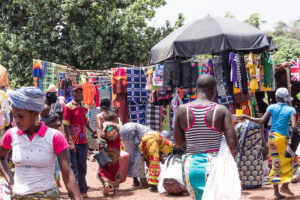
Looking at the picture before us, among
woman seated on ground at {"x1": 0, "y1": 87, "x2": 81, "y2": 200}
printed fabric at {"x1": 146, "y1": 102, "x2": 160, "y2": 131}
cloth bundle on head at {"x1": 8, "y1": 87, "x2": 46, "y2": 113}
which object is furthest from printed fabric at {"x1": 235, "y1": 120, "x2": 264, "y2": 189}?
cloth bundle on head at {"x1": 8, "y1": 87, "x2": 46, "y2": 113}

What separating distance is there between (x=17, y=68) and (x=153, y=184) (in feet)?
41.0

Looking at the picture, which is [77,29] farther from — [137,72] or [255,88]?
[255,88]

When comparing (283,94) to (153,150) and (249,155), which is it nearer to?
(249,155)

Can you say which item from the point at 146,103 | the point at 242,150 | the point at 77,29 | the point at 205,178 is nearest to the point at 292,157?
the point at 242,150

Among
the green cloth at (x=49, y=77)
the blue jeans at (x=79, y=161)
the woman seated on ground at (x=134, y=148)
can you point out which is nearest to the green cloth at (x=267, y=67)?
the woman seated on ground at (x=134, y=148)

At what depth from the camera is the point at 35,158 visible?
2.91 meters

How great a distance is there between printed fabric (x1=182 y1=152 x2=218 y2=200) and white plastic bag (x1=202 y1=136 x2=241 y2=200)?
5cm

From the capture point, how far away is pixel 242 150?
8.08 metres

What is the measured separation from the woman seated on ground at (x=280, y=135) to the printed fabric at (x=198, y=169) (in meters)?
3.33

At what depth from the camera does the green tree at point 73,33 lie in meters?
18.1

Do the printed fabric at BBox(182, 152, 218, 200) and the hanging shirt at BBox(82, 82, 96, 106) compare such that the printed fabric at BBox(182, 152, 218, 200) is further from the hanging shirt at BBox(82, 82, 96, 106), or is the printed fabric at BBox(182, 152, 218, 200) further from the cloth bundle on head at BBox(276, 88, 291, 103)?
the hanging shirt at BBox(82, 82, 96, 106)

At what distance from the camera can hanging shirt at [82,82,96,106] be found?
12984mm

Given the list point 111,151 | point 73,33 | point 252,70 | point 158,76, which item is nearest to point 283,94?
point 252,70

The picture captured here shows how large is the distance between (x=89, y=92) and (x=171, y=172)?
6.14 meters
